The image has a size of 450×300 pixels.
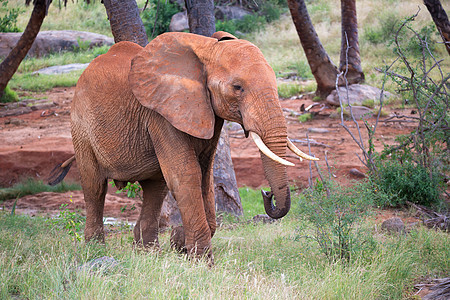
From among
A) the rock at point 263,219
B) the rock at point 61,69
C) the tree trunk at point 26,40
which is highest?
the tree trunk at point 26,40

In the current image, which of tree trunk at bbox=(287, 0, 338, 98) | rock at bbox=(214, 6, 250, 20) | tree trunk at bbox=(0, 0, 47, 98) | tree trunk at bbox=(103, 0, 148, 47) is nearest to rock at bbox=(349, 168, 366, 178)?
tree trunk at bbox=(103, 0, 148, 47)

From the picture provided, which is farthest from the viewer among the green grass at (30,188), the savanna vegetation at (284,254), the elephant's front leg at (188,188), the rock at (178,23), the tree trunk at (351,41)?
the rock at (178,23)

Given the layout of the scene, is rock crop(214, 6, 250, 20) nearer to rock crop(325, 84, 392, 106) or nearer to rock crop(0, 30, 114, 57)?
rock crop(0, 30, 114, 57)

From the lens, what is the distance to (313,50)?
14.5 metres

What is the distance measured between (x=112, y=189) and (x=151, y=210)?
4.66 metres

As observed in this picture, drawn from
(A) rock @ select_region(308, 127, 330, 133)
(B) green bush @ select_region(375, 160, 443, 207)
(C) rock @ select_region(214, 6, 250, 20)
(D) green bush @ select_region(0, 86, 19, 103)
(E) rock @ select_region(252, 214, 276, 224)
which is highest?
(C) rock @ select_region(214, 6, 250, 20)

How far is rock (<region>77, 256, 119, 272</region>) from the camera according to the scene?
3896mm

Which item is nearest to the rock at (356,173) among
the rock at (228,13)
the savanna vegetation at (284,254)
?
the savanna vegetation at (284,254)

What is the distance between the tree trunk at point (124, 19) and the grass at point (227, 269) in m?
2.54

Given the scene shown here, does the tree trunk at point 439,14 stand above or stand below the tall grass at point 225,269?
above

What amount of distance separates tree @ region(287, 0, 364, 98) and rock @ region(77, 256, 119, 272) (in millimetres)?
10203

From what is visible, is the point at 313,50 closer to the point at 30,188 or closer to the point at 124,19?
the point at 30,188

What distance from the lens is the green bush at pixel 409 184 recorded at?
24.8ft

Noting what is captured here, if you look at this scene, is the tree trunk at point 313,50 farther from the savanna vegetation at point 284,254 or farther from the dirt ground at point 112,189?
the savanna vegetation at point 284,254
